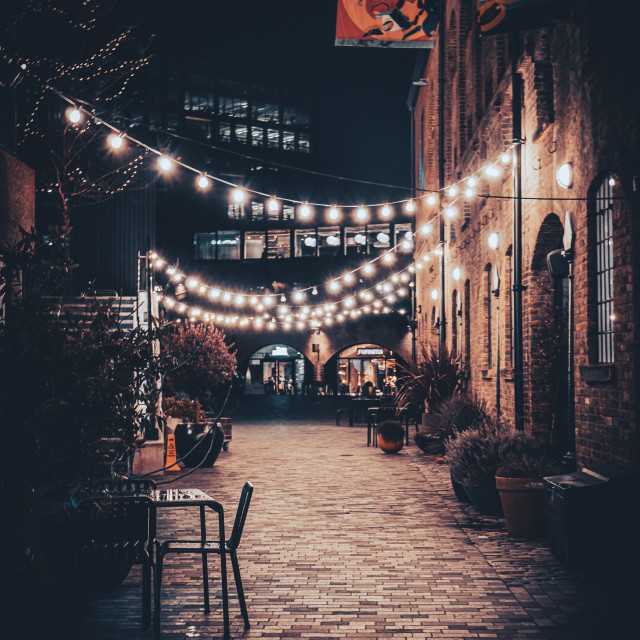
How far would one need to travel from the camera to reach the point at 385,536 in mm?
8039

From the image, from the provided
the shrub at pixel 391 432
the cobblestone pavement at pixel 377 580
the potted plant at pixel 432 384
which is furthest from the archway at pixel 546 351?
the shrub at pixel 391 432

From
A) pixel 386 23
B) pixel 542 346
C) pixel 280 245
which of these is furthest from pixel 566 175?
pixel 280 245

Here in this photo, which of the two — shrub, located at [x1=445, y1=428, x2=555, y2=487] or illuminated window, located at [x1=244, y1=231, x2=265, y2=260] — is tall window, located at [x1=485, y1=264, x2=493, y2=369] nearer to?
Answer: shrub, located at [x1=445, y1=428, x2=555, y2=487]

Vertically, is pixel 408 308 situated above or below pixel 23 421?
above

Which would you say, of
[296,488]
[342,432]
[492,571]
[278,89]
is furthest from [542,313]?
[278,89]

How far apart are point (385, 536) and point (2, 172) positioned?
19.6ft

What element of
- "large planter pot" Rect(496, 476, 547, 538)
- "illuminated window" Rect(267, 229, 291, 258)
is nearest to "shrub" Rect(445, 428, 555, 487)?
"large planter pot" Rect(496, 476, 547, 538)

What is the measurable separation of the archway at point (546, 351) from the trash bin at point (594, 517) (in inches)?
156

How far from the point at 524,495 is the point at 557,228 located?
4.19m

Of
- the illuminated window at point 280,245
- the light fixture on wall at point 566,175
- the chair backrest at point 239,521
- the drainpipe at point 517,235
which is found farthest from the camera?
the illuminated window at point 280,245

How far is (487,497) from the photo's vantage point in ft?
29.8

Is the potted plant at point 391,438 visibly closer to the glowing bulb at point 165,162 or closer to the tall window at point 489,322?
the tall window at point 489,322

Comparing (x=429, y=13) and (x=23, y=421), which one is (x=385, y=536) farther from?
(x=429, y=13)

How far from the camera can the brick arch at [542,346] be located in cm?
1077
